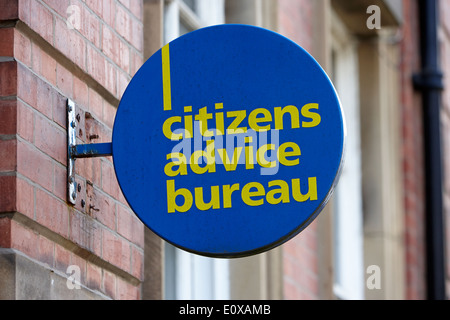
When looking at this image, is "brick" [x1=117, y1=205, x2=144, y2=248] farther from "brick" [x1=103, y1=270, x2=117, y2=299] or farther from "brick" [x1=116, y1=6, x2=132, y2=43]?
"brick" [x1=116, y1=6, x2=132, y2=43]

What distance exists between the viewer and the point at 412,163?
8242 millimetres

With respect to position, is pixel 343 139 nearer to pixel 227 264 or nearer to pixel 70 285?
pixel 70 285

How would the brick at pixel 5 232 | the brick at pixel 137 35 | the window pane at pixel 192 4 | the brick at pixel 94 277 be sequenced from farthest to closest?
1. the window pane at pixel 192 4
2. the brick at pixel 137 35
3. the brick at pixel 94 277
4. the brick at pixel 5 232

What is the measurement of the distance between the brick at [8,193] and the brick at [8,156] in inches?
1.2

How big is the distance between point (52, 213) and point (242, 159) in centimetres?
65

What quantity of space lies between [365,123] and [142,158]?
4744 mm

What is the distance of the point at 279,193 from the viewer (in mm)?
3195

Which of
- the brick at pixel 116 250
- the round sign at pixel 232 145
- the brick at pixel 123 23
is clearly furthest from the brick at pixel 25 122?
the brick at pixel 123 23

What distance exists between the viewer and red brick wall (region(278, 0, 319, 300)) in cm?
595

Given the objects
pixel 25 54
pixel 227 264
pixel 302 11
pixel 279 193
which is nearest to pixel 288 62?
pixel 279 193

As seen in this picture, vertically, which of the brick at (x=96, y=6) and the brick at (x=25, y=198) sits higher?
the brick at (x=96, y=6)

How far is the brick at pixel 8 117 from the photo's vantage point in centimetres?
329

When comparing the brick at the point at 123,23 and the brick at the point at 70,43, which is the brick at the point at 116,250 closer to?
the brick at the point at 70,43

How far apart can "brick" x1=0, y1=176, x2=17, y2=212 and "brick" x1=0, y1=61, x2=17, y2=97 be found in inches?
10.3
